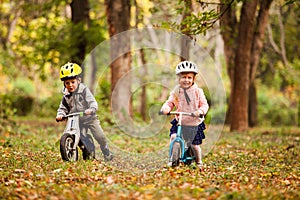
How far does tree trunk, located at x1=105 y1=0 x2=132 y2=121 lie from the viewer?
841 inches

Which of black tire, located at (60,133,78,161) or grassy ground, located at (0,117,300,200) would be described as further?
black tire, located at (60,133,78,161)

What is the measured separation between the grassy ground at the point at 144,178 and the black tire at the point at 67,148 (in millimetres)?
208

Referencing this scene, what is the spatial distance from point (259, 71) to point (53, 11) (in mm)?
14858

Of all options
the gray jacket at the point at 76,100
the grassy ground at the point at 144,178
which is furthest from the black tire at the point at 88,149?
the gray jacket at the point at 76,100

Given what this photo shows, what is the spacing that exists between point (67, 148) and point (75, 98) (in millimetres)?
905

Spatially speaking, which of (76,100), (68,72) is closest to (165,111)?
(76,100)

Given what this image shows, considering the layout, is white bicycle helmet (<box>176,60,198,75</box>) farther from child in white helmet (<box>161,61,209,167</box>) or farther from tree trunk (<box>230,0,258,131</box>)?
tree trunk (<box>230,0,258,131</box>)

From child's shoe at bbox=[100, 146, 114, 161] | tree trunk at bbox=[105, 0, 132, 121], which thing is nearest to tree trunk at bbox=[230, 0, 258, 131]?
tree trunk at bbox=[105, 0, 132, 121]

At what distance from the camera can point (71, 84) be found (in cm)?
1052

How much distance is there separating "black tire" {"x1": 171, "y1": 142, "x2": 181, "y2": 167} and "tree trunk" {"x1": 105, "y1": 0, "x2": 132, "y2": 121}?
11.6 meters

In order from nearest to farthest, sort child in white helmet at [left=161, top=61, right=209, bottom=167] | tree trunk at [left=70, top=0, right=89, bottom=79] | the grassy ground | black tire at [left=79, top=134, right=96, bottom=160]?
the grassy ground
child in white helmet at [left=161, top=61, right=209, bottom=167]
black tire at [left=79, top=134, right=96, bottom=160]
tree trunk at [left=70, top=0, right=89, bottom=79]

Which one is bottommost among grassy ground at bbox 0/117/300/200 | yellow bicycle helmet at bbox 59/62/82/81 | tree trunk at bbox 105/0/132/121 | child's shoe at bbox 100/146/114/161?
grassy ground at bbox 0/117/300/200

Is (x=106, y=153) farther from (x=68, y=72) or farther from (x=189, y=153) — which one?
(x=68, y=72)

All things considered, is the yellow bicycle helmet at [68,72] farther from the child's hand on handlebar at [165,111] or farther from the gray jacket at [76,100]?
the child's hand on handlebar at [165,111]
